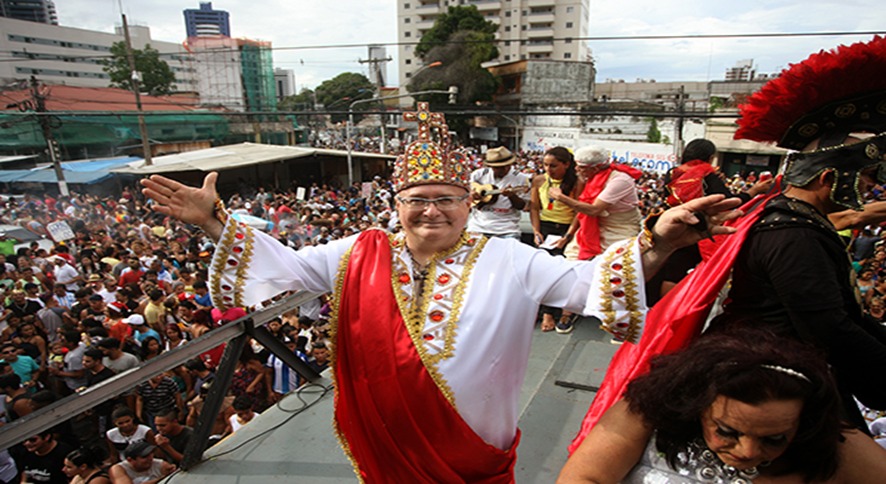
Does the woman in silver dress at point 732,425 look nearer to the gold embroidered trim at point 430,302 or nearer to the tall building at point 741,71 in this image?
the gold embroidered trim at point 430,302

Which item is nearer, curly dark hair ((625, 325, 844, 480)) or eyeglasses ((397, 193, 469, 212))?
curly dark hair ((625, 325, 844, 480))

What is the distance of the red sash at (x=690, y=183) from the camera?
3.17 m

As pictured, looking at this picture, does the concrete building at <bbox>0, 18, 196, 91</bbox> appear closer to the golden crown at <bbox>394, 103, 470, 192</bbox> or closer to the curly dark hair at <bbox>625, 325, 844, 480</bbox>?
the golden crown at <bbox>394, 103, 470, 192</bbox>

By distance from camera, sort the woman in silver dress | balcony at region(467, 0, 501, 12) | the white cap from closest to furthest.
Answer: the woman in silver dress → the white cap → balcony at region(467, 0, 501, 12)

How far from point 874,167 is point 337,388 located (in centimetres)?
192

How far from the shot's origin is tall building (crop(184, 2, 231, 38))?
139 metres

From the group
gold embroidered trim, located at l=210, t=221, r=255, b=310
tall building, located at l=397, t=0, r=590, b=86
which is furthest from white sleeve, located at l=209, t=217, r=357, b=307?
tall building, located at l=397, t=0, r=590, b=86

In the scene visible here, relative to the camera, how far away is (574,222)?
4.12 m

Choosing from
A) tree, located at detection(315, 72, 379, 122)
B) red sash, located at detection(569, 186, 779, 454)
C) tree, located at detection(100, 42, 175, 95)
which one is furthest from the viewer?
tree, located at detection(315, 72, 379, 122)

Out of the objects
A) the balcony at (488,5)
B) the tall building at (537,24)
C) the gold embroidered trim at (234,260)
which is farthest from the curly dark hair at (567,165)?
the balcony at (488,5)

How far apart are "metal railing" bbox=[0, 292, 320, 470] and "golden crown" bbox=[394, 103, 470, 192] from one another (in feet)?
4.50

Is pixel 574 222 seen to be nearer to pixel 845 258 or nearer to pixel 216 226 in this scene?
pixel 845 258

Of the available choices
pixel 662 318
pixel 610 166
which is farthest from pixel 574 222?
pixel 662 318

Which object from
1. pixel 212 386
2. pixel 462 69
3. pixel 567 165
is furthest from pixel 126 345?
pixel 462 69
